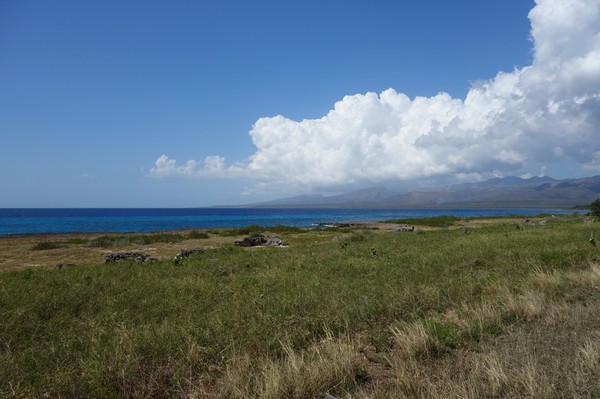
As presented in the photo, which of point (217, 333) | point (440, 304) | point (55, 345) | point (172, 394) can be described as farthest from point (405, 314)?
point (55, 345)

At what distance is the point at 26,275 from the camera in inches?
617

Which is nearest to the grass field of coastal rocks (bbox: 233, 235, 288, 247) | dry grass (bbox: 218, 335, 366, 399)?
dry grass (bbox: 218, 335, 366, 399)

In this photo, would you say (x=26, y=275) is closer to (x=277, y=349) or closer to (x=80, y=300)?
(x=80, y=300)

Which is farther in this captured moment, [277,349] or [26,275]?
[26,275]

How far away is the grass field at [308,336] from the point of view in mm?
5430

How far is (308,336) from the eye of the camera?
7.67 meters

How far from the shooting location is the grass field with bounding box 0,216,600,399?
214 inches

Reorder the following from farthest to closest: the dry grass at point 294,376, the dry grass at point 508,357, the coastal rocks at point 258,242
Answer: the coastal rocks at point 258,242
the dry grass at point 294,376
the dry grass at point 508,357

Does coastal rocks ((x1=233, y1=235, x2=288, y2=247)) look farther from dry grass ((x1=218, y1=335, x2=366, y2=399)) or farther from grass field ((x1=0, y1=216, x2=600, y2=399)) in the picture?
dry grass ((x1=218, y1=335, x2=366, y2=399))

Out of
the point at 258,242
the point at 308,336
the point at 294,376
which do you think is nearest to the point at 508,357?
the point at 294,376

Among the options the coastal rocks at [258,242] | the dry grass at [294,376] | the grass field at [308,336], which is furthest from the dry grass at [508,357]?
the coastal rocks at [258,242]

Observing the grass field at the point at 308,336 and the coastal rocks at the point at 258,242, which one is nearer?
the grass field at the point at 308,336

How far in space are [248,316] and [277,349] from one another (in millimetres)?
1802

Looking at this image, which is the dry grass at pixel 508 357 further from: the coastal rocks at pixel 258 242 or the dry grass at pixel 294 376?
the coastal rocks at pixel 258 242
